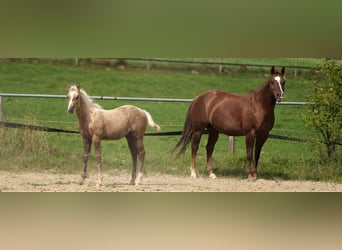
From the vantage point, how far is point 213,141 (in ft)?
23.3

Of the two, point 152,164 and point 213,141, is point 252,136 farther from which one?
point 152,164

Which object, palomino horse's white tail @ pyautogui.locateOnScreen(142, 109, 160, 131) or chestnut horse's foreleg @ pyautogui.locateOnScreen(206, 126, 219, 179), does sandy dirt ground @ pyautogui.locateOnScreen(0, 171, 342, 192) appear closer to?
chestnut horse's foreleg @ pyautogui.locateOnScreen(206, 126, 219, 179)

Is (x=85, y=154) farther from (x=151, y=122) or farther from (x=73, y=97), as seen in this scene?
(x=151, y=122)

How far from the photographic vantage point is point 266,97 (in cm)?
695

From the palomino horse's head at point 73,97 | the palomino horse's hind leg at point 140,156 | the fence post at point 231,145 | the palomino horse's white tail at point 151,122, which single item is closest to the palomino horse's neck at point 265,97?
the fence post at point 231,145

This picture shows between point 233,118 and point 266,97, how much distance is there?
1.13 ft

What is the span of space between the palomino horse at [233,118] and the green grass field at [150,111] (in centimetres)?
8

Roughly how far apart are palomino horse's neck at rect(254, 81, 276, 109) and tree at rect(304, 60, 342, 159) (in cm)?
35

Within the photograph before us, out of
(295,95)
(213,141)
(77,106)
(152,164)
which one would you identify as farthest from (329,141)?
(77,106)

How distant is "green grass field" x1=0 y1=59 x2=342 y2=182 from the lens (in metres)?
6.90

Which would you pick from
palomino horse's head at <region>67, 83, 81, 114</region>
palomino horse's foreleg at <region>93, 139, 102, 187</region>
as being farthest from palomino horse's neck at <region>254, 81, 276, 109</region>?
palomino horse's head at <region>67, 83, 81, 114</region>

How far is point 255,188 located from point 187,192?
610mm

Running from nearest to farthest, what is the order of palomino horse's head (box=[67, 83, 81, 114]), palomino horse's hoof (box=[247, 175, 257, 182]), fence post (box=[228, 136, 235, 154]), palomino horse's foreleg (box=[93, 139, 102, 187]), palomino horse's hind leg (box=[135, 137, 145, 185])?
palomino horse's head (box=[67, 83, 81, 114])
palomino horse's foreleg (box=[93, 139, 102, 187])
palomino horse's hind leg (box=[135, 137, 145, 185])
palomino horse's hoof (box=[247, 175, 257, 182])
fence post (box=[228, 136, 235, 154])

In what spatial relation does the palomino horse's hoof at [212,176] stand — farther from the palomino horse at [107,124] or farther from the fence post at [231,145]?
the palomino horse at [107,124]
